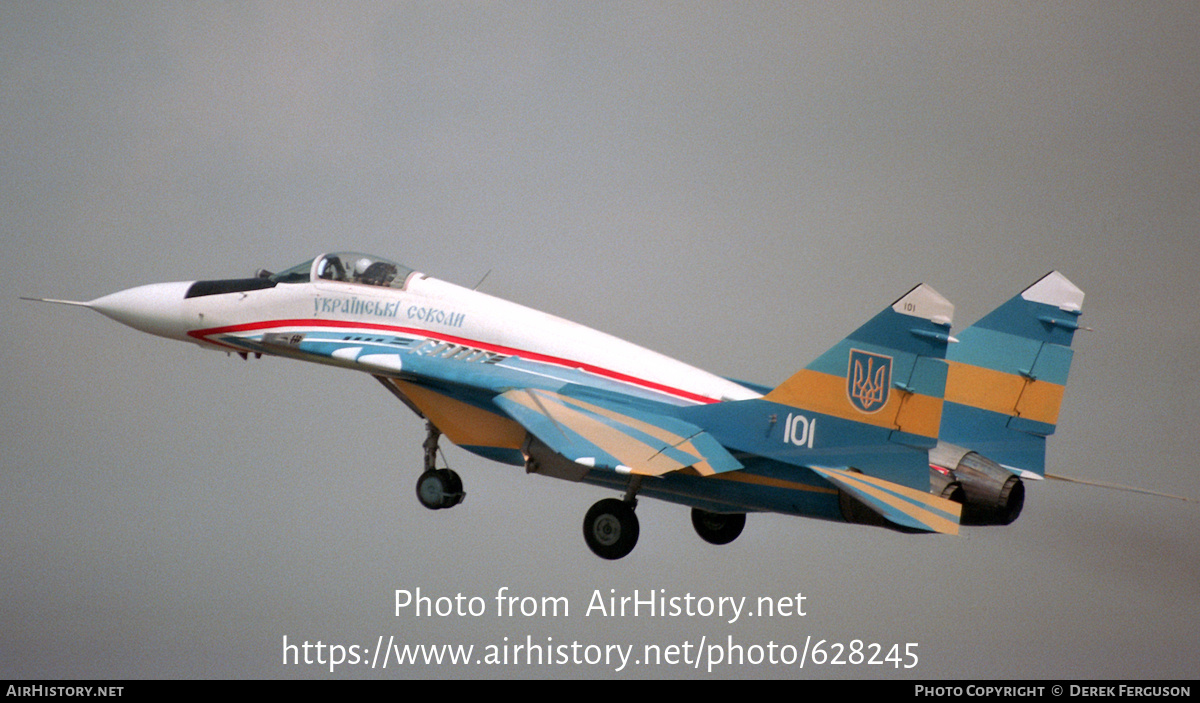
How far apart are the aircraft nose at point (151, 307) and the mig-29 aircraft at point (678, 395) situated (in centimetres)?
3

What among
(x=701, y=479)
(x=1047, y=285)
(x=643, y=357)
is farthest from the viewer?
(x=1047, y=285)

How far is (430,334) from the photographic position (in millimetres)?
16562

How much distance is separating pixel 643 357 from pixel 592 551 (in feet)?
7.78

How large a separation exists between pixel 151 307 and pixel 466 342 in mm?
4603

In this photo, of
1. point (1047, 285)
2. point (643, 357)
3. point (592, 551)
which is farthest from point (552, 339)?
point (1047, 285)

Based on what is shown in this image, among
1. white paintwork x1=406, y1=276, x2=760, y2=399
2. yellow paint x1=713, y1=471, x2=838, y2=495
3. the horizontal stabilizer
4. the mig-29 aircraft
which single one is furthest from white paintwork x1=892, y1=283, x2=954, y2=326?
white paintwork x1=406, y1=276, x2=760, y2=399

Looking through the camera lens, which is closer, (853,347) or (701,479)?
(853,347)

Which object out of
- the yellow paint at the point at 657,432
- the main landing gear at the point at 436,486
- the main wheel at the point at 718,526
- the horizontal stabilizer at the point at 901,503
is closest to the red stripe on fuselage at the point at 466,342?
the yellow paint at the point at 657,432

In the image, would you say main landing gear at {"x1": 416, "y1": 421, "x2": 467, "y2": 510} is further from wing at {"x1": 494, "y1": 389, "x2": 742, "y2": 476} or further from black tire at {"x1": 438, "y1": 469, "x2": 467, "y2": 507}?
wing at {"x1": 494, "y1": 389, "x2": 742, "y2": 476}

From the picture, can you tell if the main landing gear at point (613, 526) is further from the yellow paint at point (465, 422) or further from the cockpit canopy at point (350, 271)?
the cockpit canopy at point (350, 271)

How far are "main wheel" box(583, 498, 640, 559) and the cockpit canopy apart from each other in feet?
13.8

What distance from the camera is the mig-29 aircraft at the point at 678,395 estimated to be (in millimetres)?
13547

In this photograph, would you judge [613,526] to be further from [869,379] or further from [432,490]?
[869,379]

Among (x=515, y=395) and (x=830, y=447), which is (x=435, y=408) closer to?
(x=515, y=395)
